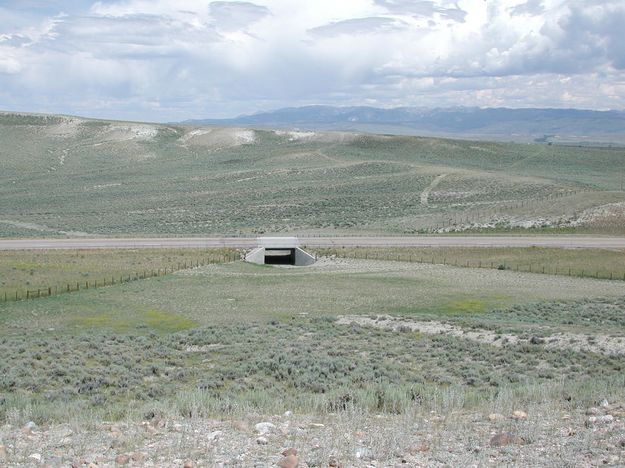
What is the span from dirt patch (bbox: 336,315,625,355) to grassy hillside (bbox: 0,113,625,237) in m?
41.5

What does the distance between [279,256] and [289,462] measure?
44811mm

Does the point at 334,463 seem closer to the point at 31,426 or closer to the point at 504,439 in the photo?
the point at 504,439

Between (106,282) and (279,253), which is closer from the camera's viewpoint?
(106,282)

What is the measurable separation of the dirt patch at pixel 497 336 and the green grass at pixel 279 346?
80cm

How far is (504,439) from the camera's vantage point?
10617mm

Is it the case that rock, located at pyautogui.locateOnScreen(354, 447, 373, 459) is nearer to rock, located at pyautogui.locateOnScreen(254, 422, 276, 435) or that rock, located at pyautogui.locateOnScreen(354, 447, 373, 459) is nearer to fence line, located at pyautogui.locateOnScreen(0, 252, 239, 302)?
rock, located at pyautogui.locateOnScreen(254, 422, 276, 435)

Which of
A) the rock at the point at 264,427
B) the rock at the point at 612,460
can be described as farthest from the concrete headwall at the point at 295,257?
the rock at the point at 612,460

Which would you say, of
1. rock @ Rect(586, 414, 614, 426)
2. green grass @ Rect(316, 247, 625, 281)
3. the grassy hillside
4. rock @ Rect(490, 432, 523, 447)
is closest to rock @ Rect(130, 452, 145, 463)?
rock @ Rect(490, 432, 523, 447)

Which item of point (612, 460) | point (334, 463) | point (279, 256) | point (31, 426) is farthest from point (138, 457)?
point (279, 256)

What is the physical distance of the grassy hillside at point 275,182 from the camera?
247ft

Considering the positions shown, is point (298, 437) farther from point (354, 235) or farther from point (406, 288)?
point (354, 235)

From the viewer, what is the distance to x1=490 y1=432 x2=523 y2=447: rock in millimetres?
10539

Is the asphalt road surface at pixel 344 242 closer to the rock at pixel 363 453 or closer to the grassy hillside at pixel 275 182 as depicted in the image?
the grassy hillside at pixel 275 182

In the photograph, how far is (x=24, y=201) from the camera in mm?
100938
